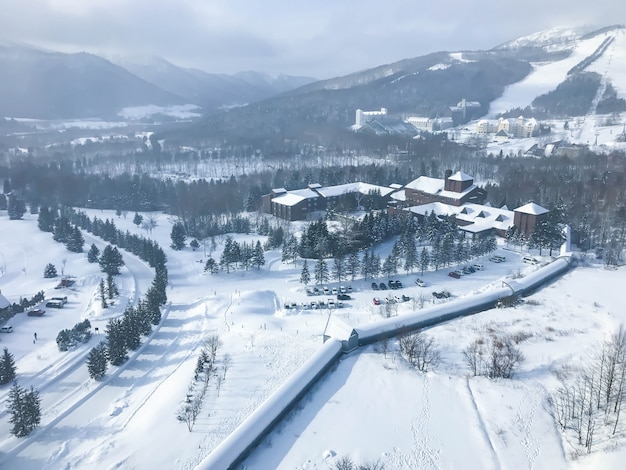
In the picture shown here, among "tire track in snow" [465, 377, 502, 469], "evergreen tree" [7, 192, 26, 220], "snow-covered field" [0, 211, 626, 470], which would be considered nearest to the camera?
"tire track in snow" [465, 377, 502, 469]

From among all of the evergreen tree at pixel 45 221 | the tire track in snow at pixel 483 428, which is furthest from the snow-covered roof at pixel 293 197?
the tire track in snow at pixel 483 428

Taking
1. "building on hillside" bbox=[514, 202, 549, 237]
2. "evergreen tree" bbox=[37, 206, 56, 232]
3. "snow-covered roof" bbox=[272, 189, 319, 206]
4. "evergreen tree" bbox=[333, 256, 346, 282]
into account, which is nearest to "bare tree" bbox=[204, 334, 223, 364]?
"evergreen tree" bbox=[333, 256, 346, 282]

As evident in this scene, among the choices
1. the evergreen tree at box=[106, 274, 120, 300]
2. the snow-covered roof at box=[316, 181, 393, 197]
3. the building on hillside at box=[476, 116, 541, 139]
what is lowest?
the evergreen tree at box=[106, 274, 120, 300]

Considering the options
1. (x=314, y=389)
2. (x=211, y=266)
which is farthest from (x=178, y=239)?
(x=314, y=389)

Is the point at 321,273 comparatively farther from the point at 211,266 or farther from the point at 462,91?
the point at 462,91

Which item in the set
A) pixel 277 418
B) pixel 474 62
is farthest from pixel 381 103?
pixel 277 418

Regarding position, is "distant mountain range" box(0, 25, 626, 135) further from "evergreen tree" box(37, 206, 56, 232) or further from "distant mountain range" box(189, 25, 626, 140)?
"evergreen tree" box(37, 206, 56, 232)

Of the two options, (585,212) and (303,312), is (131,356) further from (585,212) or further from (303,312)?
(585,212)
